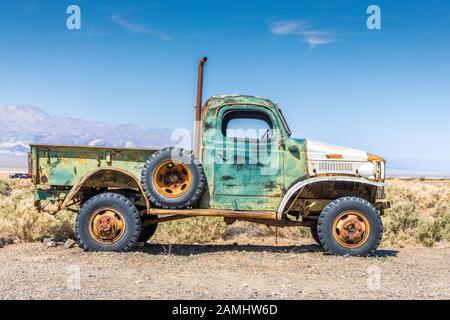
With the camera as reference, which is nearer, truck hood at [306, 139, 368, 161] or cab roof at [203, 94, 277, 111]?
truck hood at [306, 139, 368, 161]

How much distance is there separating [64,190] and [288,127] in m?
4.03

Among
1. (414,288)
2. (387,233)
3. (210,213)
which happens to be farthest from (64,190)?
(387,233)

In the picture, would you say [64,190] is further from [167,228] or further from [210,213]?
[167,228]

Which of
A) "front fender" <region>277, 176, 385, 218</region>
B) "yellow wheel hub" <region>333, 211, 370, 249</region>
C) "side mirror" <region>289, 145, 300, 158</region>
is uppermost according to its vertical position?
"side mirror" <region>289, 145, 300, 158</region>

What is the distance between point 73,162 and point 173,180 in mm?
1736

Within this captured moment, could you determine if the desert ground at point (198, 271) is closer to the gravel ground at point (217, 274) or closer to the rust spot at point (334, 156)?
the gravel ground at point (217, 274)

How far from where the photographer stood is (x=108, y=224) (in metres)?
8.34

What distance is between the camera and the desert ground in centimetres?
574

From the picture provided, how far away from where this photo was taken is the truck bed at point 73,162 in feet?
27.8

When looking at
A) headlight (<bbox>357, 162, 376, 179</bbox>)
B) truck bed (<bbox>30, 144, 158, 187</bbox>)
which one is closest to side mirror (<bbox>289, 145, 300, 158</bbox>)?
headlight (<bbox>357, 162, 376, 179</bbox>)

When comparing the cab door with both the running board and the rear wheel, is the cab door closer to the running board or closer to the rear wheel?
the running board

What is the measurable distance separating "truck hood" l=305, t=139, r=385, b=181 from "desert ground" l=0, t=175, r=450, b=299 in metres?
1.41

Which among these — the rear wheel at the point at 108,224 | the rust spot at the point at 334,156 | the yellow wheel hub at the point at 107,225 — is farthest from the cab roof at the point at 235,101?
the yellow wheel hub at the point at 107,225

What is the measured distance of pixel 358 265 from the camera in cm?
754
